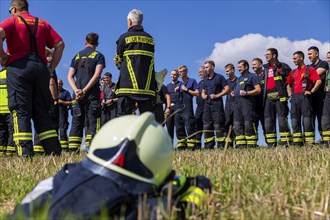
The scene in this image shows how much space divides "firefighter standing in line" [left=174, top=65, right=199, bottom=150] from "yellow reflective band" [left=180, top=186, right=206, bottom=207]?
10083mm

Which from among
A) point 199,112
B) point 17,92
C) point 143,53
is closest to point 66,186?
point 17,92

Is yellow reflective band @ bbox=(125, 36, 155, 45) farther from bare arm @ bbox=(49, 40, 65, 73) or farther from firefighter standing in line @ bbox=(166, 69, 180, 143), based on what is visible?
firefighter standing in line @ bbox=(166, 69, 180, 143)

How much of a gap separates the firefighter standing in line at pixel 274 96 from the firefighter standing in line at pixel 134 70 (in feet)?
15.0

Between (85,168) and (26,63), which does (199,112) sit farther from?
(85,168)

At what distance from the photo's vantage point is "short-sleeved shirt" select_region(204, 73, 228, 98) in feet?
39.3

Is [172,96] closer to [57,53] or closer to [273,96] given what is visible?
[273,96]

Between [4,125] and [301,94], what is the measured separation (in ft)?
22.9

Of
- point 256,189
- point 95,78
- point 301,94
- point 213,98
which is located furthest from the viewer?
point 213,98

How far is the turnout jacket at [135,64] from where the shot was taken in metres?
6.96

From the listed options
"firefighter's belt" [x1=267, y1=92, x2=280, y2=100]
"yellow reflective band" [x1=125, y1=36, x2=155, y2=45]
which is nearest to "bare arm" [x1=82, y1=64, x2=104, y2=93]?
"yellow reflective band" [x1=125, y1=36, x2=155, y2=45]

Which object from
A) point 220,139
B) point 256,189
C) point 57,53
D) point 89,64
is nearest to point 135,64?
point 57,53

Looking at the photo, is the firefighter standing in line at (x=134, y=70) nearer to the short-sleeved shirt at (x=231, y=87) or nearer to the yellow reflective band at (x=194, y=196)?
the yellow reflective band at (x=194, y=196)

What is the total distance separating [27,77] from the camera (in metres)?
5.88

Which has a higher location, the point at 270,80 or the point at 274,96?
the point at 270,80
